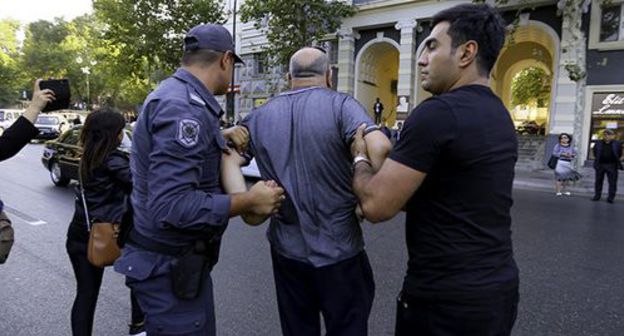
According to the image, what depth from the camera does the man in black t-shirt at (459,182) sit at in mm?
1630

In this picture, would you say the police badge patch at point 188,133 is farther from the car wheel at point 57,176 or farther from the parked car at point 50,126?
the parked car at point 50,126

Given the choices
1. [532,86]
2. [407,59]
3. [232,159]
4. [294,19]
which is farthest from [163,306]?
[532,86]

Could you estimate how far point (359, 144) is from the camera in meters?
1.95

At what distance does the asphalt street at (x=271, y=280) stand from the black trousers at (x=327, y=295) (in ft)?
4.27

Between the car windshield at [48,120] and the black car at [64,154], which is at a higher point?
the car windshield at [48,120]

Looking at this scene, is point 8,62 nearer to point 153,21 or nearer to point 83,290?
point 153,21

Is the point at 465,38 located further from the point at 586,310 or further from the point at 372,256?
the point at 372,256

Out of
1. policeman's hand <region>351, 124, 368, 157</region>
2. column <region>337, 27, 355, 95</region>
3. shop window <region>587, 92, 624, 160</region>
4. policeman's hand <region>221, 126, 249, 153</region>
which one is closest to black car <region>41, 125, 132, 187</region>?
policeman's hand <region>221, 126, 249, 153</region>

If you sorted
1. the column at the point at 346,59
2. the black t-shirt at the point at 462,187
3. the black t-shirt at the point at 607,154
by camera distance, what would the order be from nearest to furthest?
1. the black t-shirt at the point at 462,187
2. the black t-shirt at the point at 607,154
3. the column at the point at 346,59

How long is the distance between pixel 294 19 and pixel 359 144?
18.5 metres

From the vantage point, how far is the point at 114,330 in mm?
3557

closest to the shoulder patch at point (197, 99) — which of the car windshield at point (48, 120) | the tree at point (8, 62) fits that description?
the car windshield at point (48, 120)

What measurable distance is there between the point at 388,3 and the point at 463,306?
21452 mm

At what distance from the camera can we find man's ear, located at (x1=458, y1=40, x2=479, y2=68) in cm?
169
